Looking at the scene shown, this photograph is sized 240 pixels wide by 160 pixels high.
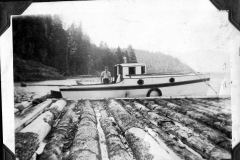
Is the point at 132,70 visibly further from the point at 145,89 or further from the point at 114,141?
the point at 114,141

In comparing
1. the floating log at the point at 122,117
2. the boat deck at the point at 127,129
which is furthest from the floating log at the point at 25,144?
the floating log at the point at 122,117

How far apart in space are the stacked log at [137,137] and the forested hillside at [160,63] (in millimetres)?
768

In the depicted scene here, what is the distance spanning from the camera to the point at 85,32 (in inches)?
116

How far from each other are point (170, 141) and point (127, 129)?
1.95 ft

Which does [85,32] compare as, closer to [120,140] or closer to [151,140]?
[120,140]

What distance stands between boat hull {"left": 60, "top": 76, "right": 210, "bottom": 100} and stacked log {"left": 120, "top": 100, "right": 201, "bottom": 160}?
30 cm

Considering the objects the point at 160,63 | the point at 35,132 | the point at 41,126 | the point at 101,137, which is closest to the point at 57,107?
the point at 41,126

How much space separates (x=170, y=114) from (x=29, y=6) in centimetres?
264

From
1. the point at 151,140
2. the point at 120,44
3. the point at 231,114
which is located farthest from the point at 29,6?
the point at 231,114

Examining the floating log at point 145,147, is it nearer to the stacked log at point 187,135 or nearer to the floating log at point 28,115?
the stacked log at point 187,135

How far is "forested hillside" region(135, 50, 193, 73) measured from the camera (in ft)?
9.61

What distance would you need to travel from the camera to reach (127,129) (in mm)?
2732

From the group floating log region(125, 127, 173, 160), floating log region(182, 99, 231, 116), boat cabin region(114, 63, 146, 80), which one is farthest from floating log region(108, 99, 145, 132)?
floating log region(182, 99, 231, 116)

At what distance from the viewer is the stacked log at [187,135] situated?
255 cm
